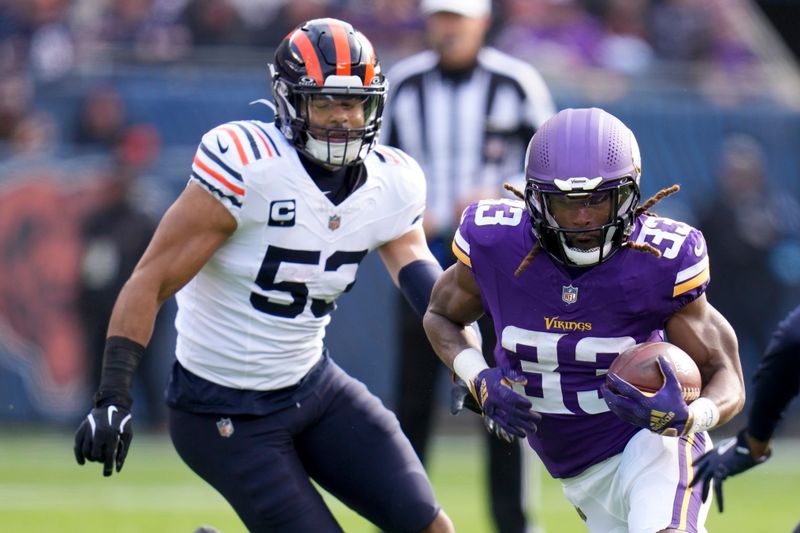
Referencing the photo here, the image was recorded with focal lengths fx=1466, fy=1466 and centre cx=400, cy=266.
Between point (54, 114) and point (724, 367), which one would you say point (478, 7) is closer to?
point (724, 367)

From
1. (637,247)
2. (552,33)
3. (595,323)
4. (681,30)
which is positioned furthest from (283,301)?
(681,30)

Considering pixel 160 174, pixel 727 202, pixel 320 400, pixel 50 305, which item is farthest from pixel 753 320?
pixel 320 400

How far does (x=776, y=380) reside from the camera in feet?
14.0

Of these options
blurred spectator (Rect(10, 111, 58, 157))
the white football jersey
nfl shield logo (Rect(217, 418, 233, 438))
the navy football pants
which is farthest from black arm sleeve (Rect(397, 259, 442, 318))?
blurred spectator (Rect(10, 111, 58, 157))

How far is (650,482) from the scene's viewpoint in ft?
12.8

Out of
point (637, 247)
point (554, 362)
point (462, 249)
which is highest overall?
point (637, 247)

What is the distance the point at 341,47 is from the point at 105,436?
4.41ft

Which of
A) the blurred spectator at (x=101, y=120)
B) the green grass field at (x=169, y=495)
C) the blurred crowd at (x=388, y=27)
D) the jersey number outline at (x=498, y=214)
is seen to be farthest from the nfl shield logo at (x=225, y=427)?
the blurred crowd at (x=388, y=27)

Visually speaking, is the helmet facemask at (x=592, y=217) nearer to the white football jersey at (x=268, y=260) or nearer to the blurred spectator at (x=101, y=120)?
the white football jersey at (x=268, y=260)

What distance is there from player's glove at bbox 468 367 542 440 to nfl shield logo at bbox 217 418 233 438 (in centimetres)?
78

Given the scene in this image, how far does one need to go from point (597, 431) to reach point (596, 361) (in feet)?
0.73

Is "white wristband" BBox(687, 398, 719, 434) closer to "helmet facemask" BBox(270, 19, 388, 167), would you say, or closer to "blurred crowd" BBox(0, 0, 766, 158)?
"helmet facemask" BBox(270, 19, 388, 167)

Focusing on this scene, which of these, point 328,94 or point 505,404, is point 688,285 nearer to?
point 505,404

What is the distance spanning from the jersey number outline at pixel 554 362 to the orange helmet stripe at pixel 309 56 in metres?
0.94
